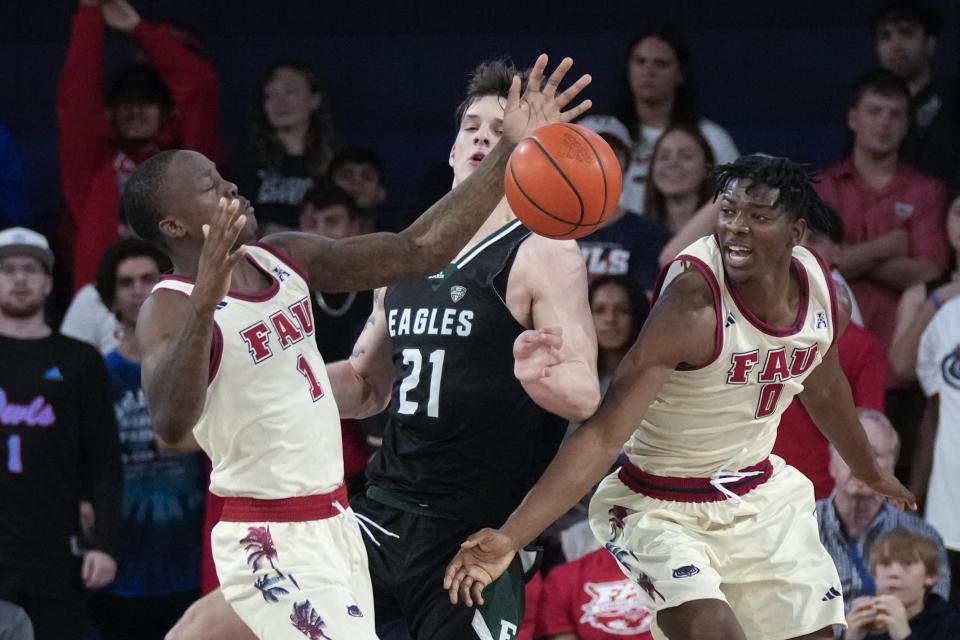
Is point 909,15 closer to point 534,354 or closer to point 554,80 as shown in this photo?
point 554,80

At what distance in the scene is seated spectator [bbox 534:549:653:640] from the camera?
225 inches

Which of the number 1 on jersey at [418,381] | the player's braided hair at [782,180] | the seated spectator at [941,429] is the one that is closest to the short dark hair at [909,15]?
the seated spectator at [941,429]

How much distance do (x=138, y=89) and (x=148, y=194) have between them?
3.50 meters

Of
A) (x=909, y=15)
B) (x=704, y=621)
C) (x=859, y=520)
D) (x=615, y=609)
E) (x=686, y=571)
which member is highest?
(x=909, y=15)

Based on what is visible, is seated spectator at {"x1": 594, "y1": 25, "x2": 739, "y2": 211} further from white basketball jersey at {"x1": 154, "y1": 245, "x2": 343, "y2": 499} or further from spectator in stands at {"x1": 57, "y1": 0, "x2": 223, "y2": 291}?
white basketball jersey at {"x1": 154, "y1": 245, "x2": 343, "y2": 499}

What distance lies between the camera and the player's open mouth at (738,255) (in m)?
4.34

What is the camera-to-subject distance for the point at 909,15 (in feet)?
24.0

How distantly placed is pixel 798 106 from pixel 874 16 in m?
1.03

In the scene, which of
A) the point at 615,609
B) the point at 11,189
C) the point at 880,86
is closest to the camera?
the point at 615,609

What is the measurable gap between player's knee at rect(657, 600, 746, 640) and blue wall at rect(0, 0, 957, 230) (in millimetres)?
4397

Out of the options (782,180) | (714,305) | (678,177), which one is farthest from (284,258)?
(678,177)

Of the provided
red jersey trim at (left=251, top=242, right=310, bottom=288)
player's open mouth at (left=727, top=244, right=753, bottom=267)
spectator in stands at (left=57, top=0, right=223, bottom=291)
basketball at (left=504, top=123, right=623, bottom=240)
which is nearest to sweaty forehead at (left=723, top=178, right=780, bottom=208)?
player's open mouth at (left=727, top=244, right=753, bottom=267)

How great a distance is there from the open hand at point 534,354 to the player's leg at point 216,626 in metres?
0.98

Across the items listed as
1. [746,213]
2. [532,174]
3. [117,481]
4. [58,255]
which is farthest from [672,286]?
[58,255]
